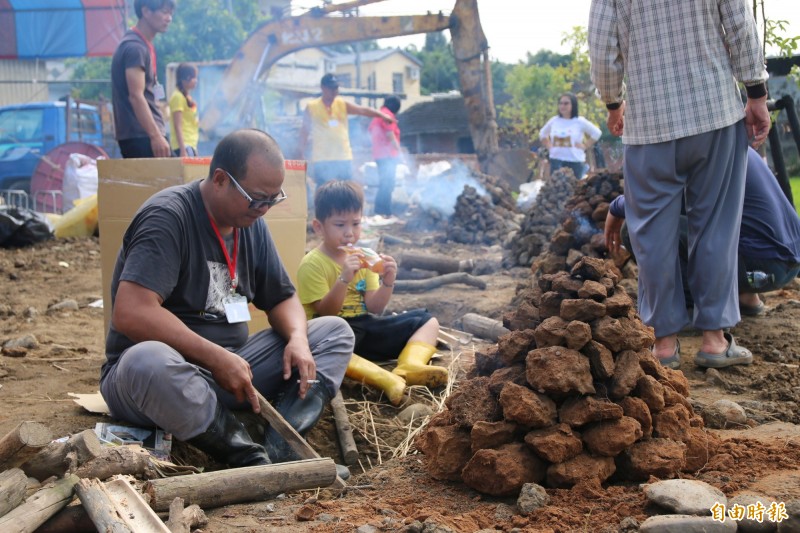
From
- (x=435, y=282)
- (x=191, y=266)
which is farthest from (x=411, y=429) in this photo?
(x=435, y=282)

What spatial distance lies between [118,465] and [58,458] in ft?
0.71

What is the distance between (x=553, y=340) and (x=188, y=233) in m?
1.55

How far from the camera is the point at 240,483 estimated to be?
8.80 feet

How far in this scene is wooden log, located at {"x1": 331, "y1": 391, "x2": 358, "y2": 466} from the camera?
3525 millimetres

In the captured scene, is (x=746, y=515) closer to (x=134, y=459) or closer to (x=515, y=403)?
(x=515, y=403)

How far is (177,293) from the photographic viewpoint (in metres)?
3.25

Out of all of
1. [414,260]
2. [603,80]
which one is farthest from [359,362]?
[414,260]

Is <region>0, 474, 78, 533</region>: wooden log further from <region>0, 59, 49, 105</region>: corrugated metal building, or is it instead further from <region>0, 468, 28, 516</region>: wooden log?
<region>0, 59, 49, 105</region>: corrugated metal building

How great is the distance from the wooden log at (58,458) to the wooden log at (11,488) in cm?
10

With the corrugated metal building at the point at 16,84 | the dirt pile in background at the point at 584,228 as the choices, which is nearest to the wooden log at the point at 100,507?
the dirt pile in background at the point at 584,228

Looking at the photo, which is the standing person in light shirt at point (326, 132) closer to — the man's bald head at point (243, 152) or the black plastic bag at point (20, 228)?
the black plastic bag at point (20, 228)

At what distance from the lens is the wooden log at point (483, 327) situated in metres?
5.16

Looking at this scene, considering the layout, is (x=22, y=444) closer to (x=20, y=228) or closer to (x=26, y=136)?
(x=20, y=228)

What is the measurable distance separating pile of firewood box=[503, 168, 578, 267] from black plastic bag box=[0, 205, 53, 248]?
6.01m
